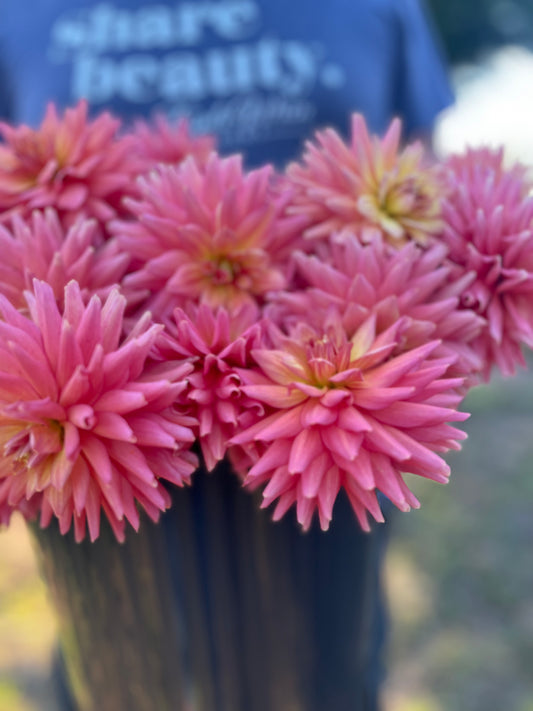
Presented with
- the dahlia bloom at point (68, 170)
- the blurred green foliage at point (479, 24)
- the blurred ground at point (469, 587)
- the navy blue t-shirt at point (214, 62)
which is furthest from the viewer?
the blurred green foliage at point (479, 24)

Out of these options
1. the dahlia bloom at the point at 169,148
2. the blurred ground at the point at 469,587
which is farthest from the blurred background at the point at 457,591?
the dahlia bloom at the point at 169,148

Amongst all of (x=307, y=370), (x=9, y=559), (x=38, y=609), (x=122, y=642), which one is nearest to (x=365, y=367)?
(x=307, y=370)

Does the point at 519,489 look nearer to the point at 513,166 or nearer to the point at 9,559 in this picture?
the point at 9,559

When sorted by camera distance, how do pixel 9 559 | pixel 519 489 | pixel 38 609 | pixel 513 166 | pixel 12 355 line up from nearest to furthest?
1. pixel 12 355
2. pixel 513 166
3. pixel 38 609
4. pixel 9 559
5. pixel 519 489

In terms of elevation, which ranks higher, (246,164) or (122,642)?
(246,164)

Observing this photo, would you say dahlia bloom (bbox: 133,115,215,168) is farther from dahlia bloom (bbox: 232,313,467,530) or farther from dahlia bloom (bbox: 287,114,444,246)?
dahlia bloom (bbox: 232,313,467,530)

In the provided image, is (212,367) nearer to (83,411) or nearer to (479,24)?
(83,411)

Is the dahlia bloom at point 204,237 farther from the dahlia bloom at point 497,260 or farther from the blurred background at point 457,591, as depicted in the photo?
the blurred background at point 457,591

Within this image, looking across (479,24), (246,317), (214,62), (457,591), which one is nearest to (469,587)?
(457,591)
